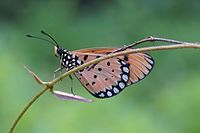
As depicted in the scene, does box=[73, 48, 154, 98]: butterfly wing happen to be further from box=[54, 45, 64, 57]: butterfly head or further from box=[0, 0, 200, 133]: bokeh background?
box=[0, 0, 200, 133]: bokeh background

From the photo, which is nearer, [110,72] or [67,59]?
[67,59]

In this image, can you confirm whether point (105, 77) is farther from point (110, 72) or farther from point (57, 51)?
point (57, 51)

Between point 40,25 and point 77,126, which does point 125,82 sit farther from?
point 40,25

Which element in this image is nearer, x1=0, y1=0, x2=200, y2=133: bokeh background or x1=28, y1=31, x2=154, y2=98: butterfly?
x1=28, y1=31, x2=154, y2=98: butterfly

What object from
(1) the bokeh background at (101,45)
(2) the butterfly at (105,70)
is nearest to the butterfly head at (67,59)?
(2) the butterfly at (105,70)

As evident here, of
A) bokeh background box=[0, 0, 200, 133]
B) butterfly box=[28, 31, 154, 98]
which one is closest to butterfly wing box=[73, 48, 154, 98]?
butterfly box=[28, 31, 154, 98]

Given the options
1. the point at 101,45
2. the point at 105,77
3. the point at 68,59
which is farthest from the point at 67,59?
the point at 101,45

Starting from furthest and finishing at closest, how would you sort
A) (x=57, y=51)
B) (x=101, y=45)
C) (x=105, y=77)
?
(x=101, y=45) < (x=105, y=77) < (x=57, y=51)

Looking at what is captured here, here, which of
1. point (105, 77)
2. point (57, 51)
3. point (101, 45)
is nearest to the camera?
point (57, 51)
